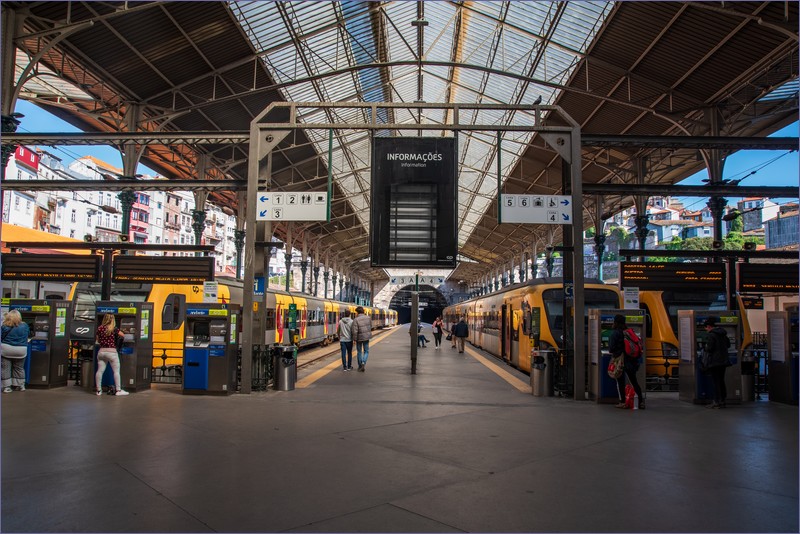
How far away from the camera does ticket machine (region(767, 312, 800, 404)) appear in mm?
9984

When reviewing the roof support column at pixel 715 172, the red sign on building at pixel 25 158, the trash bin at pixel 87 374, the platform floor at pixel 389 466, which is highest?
the red sign on building at pixel 25 158

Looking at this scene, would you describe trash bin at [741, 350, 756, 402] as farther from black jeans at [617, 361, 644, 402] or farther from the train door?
the train door

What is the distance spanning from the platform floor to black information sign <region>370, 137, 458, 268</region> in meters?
3.21

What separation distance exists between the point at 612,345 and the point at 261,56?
15307mm

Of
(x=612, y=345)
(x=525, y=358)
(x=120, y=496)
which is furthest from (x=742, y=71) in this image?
(x=120, y=496)

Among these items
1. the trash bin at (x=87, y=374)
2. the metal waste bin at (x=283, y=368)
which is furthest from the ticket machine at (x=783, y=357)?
the trash bin at (x=87, y=374)

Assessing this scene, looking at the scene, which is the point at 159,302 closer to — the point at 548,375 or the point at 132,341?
the point at 132,341

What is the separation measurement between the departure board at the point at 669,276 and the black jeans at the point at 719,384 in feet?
9.93

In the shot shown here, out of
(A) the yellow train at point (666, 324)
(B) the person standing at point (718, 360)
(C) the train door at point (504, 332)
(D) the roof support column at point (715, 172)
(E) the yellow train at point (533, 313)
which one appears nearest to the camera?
(B) the person standing at point (718, 360)

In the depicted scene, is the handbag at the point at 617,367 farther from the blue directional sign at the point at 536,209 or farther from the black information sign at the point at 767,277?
the black information sign at the point at 767,277

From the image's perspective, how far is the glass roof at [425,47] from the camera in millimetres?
17641

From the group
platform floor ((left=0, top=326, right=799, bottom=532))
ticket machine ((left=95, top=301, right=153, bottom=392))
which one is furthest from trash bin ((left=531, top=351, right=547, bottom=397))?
ticket machine ((left=95, top=301, right=153, bottom=392))

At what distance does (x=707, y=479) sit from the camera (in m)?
5.15

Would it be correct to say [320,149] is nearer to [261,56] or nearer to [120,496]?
[261,56]
